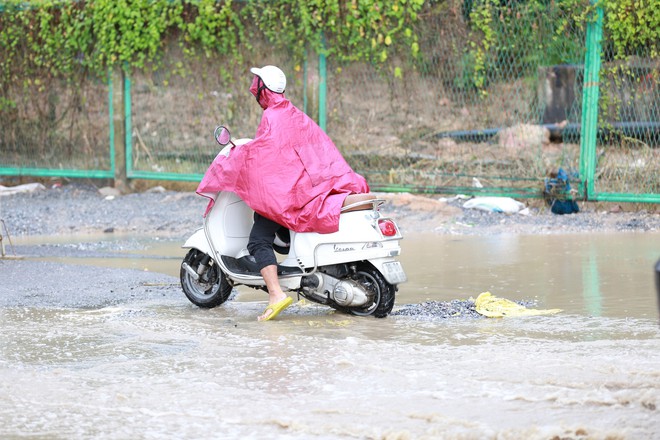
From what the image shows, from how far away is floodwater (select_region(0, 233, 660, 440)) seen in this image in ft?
14.3

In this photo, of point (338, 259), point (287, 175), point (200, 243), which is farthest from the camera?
point (200, 243)

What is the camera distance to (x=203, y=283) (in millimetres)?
7254

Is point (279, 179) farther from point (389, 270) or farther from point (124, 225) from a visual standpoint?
point (124, 225)

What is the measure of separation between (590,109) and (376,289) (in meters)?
5.94

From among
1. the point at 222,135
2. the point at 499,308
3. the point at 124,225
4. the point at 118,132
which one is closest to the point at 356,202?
the point at 222,135

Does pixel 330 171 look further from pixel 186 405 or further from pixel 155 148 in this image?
pixel 155 148

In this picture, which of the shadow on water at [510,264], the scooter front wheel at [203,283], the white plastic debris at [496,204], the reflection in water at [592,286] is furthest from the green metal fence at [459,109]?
the scooter front wheel at [203,283]

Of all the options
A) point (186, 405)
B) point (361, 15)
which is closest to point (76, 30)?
point (361, 15)

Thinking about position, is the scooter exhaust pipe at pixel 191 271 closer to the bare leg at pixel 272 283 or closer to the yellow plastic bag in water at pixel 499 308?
the bare leg at pixel 272 283

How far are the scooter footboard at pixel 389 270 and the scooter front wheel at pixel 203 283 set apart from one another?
1189 millimetres

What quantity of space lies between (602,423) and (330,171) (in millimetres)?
Result: 3051

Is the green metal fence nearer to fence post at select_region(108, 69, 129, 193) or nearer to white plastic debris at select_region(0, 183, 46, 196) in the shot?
fence post at select_region(108, 69, 129, 193)

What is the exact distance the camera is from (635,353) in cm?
542

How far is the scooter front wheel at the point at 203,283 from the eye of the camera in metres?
7.14
